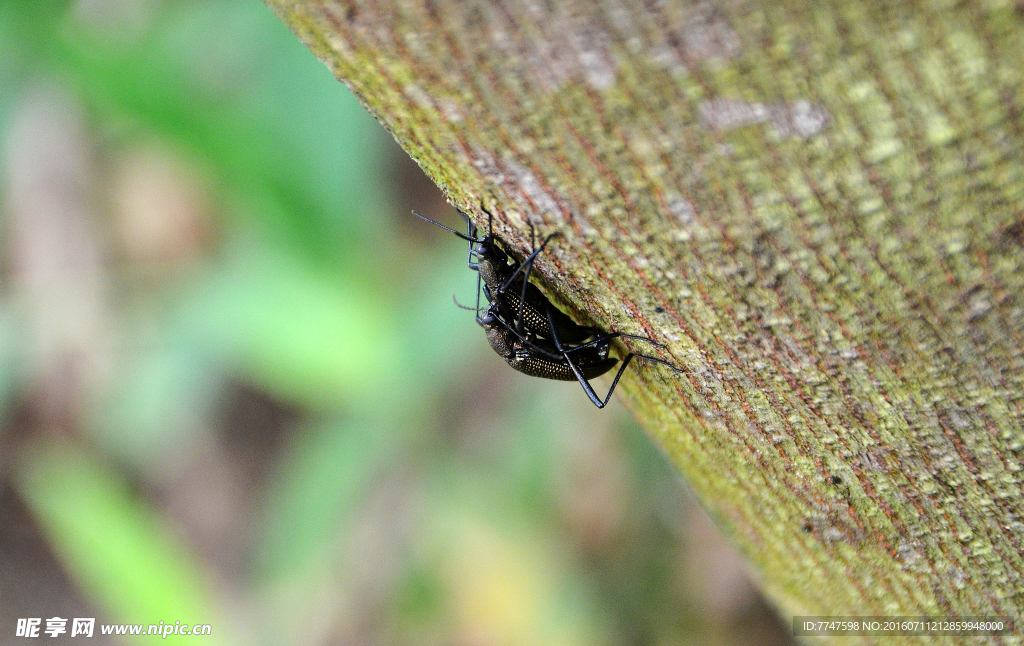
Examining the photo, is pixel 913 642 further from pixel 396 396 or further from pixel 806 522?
pixel 396 396

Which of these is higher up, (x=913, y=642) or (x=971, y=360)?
(x=971, y=360)

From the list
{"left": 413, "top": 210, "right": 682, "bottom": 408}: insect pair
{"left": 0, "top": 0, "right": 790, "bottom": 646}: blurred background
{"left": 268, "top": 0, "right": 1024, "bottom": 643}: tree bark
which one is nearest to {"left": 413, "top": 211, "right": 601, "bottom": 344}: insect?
{"left": 413, "top": 210, "right": 682, "bottom": 408}: insect pair

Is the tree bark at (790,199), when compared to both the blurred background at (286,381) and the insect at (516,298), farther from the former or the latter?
the blurred background at (286,381)

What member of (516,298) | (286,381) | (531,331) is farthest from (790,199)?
(286,381)

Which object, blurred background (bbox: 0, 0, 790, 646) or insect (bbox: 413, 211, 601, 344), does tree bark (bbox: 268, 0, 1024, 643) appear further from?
blurred background (bbox: 0, 0, 790, 646)

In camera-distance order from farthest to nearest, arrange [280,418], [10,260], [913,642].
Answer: [280,418] → [10,260] → [913,642]

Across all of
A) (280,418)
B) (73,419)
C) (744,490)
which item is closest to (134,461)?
(73,419)

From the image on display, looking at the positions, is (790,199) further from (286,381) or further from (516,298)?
(286,381)
